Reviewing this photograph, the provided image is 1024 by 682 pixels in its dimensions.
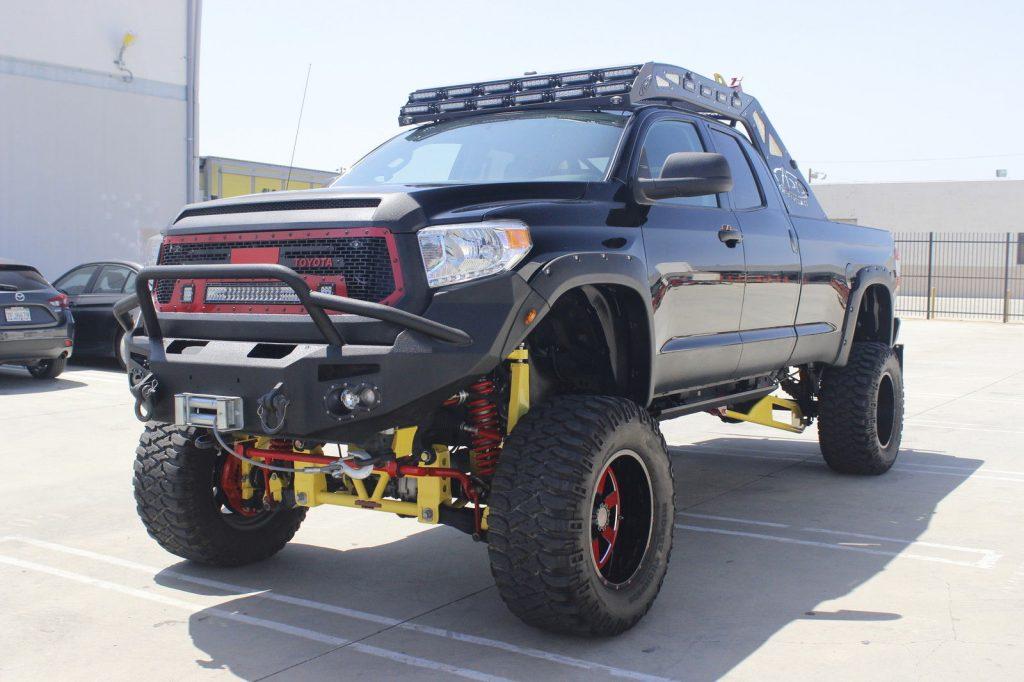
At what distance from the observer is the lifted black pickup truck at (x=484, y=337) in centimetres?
384

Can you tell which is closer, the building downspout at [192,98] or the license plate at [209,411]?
the license plate at [209,411]

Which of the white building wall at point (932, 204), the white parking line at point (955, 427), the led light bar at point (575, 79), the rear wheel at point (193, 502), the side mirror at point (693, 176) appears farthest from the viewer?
the white building wall at point (932, 204)

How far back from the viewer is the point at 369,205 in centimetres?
404

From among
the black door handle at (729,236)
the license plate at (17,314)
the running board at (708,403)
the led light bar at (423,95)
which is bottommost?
the running board at (708,403)

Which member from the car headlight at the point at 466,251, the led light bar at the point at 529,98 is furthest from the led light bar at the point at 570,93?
the car headlight at the point at 466,251

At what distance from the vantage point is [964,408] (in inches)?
434

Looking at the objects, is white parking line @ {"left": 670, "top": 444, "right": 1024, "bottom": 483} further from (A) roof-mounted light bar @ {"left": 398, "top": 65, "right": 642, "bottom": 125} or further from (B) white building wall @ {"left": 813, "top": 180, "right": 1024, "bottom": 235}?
(B) white building wall @ {"left": 813, "top": 180, "right": 1024, "bottom": 235}

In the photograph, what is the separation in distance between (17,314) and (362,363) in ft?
31.1

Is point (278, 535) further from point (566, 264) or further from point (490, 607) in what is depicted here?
point (566, 264)

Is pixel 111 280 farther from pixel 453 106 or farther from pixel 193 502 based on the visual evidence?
pixel 193 502

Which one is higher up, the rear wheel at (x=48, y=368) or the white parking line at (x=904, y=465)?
the rear wheel at (x=48, y=368)

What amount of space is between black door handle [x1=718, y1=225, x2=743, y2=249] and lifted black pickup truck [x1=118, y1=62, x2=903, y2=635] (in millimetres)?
18

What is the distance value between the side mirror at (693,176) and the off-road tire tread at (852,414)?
3.08 metres

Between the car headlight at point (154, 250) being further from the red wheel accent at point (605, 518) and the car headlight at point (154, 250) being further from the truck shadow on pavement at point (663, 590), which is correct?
the red wheel accent at point (605, 518)
